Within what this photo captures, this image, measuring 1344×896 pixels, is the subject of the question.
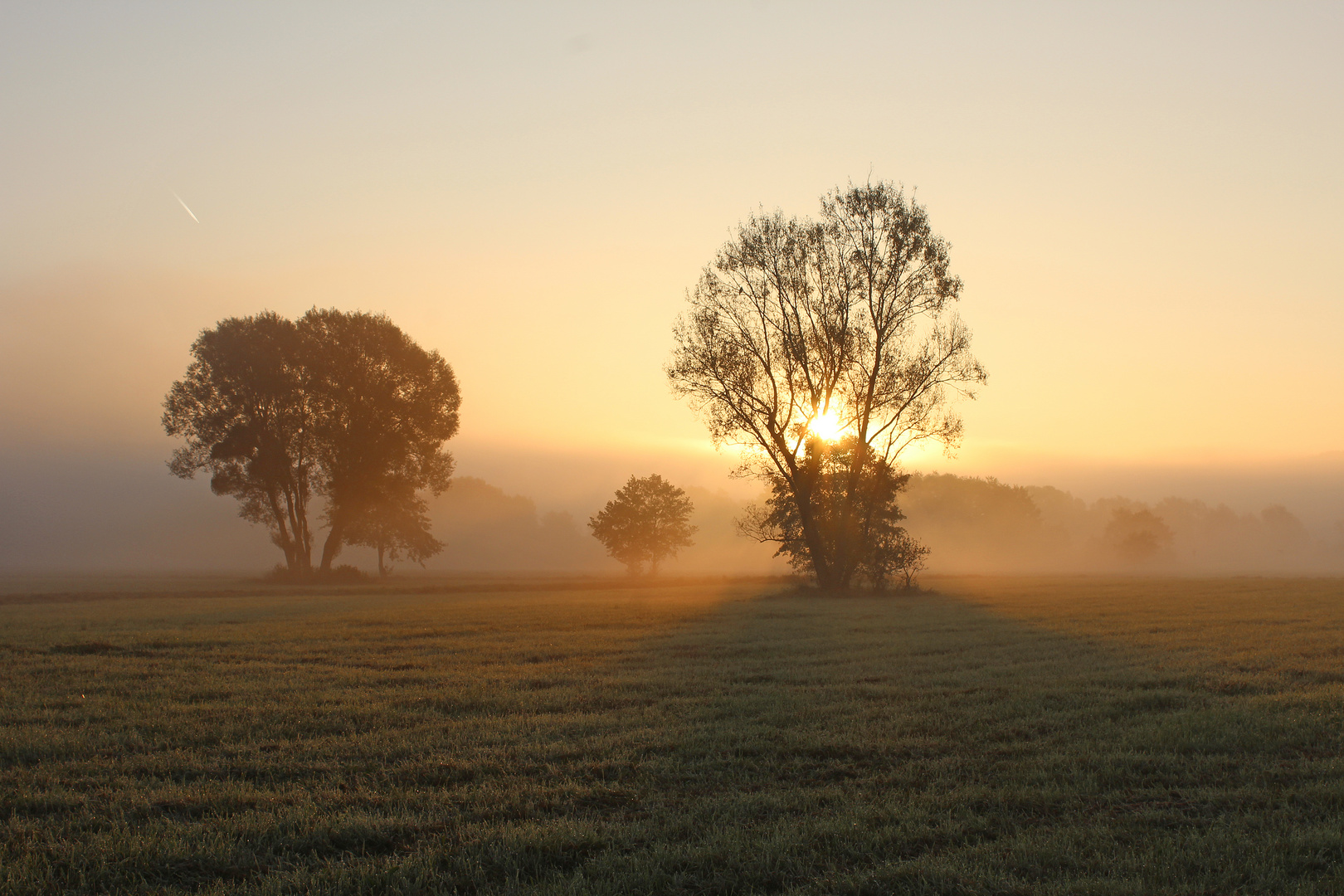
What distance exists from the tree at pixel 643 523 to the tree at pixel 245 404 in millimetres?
35891

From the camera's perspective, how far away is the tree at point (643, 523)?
258 feet

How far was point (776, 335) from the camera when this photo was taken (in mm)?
32375

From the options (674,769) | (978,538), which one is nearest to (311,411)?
(674,769)

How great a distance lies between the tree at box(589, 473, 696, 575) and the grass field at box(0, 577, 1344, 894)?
64.8 meters

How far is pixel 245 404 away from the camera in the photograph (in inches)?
1812

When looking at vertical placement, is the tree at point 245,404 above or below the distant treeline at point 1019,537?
above

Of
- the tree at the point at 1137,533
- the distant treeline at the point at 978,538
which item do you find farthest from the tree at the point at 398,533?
the tree at the point at 1137,533

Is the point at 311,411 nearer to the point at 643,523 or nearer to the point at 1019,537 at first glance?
the point at 643,523

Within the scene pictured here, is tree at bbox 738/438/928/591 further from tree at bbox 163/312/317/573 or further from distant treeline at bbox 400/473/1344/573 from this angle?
distant treeline at bbox 400/473/1344/573

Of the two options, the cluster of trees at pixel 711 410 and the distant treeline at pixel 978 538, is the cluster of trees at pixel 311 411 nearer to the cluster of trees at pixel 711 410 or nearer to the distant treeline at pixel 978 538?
the cluster of trees at pixel 711 410

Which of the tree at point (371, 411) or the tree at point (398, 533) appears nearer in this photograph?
the tree at point (371, 411)

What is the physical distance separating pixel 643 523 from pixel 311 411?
38.5m

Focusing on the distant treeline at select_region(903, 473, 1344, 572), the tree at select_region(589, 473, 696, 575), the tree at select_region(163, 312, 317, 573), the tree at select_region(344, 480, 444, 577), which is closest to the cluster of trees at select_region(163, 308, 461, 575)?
the tree at select_region(163, 312, 317, 573)

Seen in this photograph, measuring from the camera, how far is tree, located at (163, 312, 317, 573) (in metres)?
45.6
